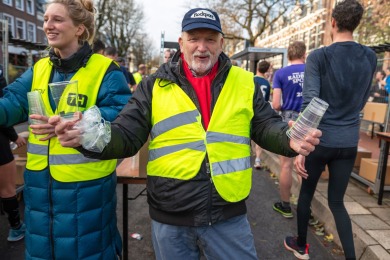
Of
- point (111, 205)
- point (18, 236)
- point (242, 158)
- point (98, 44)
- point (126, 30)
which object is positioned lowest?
point (18, 236)

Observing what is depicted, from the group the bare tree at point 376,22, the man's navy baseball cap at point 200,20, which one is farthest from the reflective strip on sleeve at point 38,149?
the bare tree at point 376,22

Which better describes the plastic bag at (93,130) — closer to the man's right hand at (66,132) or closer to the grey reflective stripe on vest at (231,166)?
the man's right hand at (66,132)

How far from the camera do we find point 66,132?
1187 mm

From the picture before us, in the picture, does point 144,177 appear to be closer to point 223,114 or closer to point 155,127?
point 155,127

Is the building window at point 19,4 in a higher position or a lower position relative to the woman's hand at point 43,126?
higher

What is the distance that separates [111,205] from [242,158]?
92cm

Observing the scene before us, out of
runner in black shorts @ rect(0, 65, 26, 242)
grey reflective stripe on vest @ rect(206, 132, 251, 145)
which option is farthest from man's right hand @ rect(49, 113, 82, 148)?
runner in black shorts @ rect(0, 65, 26, 242)

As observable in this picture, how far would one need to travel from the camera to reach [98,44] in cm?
520

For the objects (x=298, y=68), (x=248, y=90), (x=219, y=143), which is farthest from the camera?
(x=298, y=68)

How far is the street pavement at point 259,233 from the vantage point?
10.1 feet

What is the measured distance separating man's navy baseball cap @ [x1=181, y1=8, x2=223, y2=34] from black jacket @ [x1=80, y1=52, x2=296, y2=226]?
0.21m

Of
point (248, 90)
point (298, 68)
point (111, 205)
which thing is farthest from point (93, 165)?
point (298, 68)

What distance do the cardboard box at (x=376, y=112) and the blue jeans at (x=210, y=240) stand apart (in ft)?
23.4

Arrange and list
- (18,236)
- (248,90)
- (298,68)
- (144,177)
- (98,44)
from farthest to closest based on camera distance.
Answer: (98,44)
(298,68)
(18,236)
(144,177)
(248,90)
